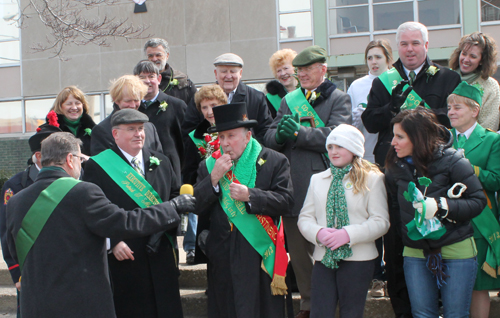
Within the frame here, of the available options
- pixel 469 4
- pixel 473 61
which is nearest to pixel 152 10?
pixel 469 4

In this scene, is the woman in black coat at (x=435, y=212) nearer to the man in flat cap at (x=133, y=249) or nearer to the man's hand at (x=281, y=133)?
the man's hand at (x=281, y=133)

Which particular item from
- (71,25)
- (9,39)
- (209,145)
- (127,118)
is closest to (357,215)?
(209,145)

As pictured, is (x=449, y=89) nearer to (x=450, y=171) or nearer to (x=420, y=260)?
(x=450, y=171)

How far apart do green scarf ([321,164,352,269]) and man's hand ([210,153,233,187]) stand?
77 cm

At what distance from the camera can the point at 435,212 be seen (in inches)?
128

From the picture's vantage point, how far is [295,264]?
13.8 ft

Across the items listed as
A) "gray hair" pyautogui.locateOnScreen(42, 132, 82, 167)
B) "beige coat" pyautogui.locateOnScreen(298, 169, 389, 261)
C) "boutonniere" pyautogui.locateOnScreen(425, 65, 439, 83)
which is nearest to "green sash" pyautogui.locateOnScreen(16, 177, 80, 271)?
"gray hair" pyautogui.locateOnScreen(42, 132, 82, 167)

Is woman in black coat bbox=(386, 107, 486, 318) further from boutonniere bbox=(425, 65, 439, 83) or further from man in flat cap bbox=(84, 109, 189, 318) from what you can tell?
man in flat cap bbox=(84, 109, 189, 318)

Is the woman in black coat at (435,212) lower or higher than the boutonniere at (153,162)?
lower

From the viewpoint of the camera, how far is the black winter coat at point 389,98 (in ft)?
13.8

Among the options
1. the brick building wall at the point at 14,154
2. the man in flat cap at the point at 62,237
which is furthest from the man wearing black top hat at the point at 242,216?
the brick building wall at the point at 14,154

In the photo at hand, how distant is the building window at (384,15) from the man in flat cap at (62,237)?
11.3 m

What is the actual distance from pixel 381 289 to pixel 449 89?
1.81 m

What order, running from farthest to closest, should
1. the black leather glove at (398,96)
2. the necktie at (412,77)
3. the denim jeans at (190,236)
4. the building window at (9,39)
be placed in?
the building window at (9,39), the denim jeans at (190,236), the necktie at (412,77), the black leather glove at (398,96)
